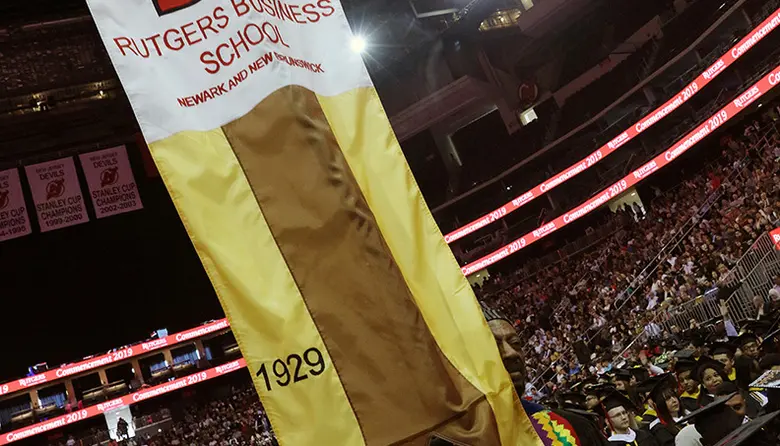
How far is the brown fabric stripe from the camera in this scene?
1823 mm

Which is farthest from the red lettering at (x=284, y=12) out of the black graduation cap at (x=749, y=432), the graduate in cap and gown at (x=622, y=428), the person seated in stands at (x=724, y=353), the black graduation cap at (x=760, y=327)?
the black graduation cap at (x=760, y=327)

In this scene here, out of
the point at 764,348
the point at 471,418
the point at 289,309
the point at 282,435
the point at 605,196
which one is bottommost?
the point at 764,348

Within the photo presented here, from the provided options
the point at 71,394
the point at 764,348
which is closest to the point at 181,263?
the point at 71,394

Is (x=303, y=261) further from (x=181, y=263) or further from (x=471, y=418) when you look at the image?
(x=181, y=263)

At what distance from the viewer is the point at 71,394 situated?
1417 inches

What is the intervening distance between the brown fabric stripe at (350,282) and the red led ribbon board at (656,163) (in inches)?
881

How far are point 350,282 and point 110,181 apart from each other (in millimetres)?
14308

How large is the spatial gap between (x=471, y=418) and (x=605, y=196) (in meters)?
28.5

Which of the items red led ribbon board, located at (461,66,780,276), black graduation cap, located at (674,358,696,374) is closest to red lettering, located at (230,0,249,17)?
black graduation cap, located at (674,358,696,374)

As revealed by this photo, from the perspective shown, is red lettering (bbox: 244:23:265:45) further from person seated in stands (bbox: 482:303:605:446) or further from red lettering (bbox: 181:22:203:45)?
person seated in stands (bbox: 482:303:605:446)

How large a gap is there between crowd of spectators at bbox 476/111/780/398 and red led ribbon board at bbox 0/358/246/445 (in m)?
14.0

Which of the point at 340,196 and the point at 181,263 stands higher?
the point at 181,263

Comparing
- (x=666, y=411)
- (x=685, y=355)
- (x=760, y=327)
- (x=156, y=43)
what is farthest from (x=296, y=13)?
(x=760, y=327)

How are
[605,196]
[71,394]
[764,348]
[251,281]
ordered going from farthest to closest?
[71,394] < [605,196] < [764,348] < [251,281]
